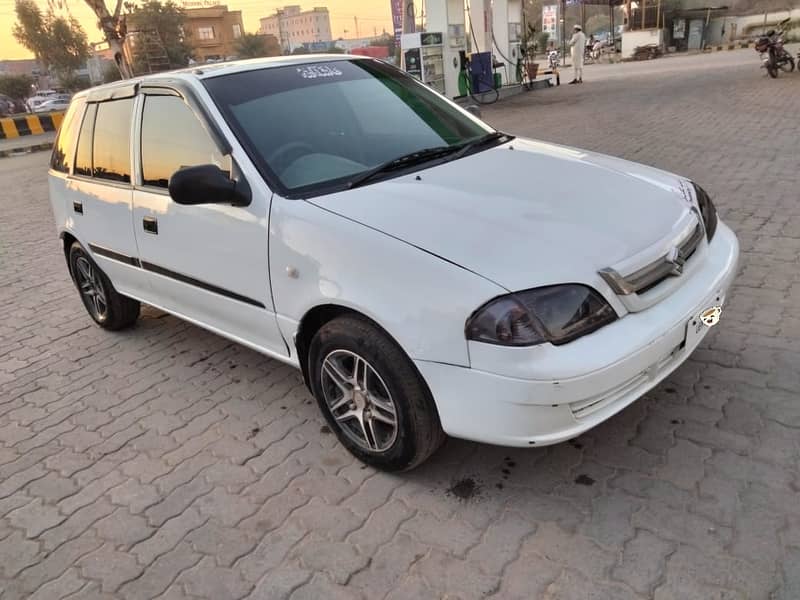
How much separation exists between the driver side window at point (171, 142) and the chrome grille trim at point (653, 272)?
1.83 m

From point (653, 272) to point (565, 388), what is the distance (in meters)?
0.65

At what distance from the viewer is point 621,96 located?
600 inches

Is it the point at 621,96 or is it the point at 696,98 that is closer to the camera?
the point at 696,98

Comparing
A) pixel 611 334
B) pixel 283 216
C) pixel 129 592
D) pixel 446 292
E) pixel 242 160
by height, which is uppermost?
pixel 242 160

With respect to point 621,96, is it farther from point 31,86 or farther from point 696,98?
point 31,86

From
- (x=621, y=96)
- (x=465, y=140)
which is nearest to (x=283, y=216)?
(x=465, y=140)

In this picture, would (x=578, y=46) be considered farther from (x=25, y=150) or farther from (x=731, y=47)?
(x=731, y=47)

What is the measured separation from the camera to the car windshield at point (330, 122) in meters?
2.95

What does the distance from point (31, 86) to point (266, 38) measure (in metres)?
32.6

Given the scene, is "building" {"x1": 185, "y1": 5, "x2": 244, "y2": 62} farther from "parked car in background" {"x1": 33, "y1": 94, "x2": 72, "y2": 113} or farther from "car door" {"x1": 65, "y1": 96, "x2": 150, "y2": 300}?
"car door" {"x1": 65, "y1": 96, "x2": 150, "y2": 300}

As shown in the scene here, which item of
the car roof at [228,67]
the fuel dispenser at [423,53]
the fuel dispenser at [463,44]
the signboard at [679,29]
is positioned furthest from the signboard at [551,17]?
the car roof at [228,67]

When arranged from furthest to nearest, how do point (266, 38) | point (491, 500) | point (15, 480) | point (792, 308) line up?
point (266, 38)
point (792, 308)
point (15, 480)
point (491, 500)

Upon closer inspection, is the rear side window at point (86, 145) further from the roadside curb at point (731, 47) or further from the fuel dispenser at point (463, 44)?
the roadside curb at point (731, 47)

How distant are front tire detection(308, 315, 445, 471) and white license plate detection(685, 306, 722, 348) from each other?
1091 mm
